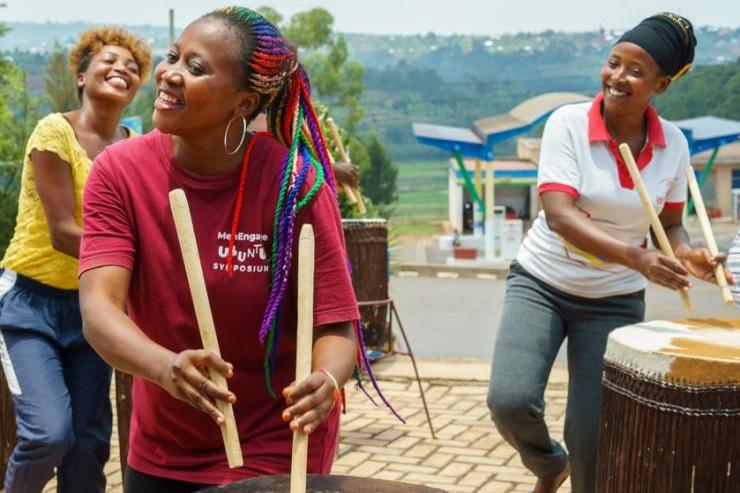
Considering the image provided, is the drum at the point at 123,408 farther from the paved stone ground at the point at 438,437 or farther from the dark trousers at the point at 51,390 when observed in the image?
the dark trousers at the point at 51,390

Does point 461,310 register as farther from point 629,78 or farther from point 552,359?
point 629,78

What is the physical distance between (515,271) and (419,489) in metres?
2.07

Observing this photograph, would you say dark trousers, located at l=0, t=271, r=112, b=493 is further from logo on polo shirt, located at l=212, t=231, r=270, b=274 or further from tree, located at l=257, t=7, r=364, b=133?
tree, located at l=257, t=7, r=364, b=133

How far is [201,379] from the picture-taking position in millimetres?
2426

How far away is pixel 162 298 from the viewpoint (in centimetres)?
283

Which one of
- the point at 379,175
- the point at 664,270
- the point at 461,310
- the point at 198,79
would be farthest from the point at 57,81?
the point at 198,79

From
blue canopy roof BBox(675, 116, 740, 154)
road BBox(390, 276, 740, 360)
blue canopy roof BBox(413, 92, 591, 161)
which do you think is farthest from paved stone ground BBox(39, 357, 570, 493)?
blue canopy roof BBox(675, 116, 740, 154)

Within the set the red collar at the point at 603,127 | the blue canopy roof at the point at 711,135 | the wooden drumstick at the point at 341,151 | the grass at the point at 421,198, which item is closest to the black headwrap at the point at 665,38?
the red collar at the point at 603,127

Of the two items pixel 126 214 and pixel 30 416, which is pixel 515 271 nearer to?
pixel 30 416

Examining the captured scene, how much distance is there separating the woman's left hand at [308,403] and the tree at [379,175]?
154 feet

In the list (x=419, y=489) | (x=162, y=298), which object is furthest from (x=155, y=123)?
(x=419, y=489)

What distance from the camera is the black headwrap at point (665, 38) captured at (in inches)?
166

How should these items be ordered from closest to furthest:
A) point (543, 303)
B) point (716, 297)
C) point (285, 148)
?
point (285, 148) → point (543, 303) → point (716, 297)

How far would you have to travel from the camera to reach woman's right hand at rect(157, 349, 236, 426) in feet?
7.96
